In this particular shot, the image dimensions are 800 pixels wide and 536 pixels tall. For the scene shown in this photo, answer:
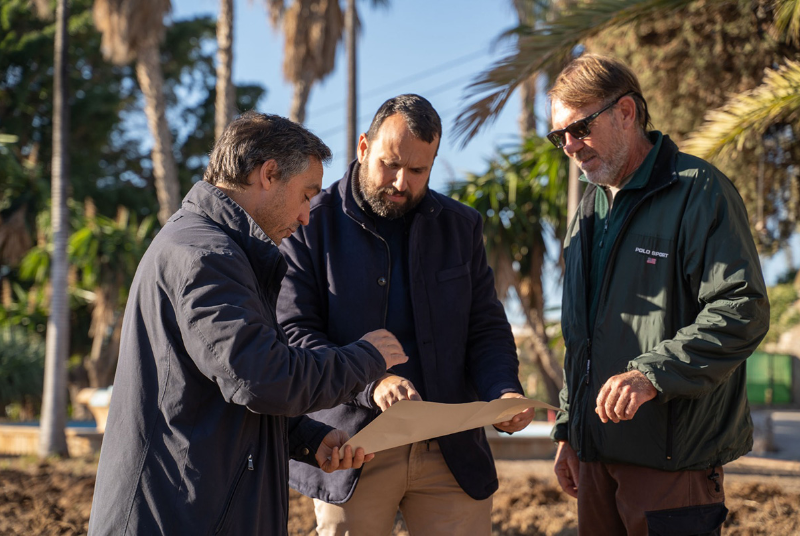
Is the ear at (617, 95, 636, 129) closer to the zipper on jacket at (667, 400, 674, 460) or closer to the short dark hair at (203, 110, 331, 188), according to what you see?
the zipper on jacket at (667, 400, 674, 460)

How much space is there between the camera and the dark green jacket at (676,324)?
2514mm

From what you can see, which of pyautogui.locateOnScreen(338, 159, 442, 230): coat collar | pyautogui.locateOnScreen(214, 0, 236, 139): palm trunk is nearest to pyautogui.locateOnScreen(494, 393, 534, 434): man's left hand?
pyautogui.locateOnScreen(338, 159, 442, 230): coat collar

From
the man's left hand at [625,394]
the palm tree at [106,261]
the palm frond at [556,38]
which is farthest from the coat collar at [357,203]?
the palm tree at [106,261]

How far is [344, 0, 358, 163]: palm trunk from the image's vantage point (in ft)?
52.3

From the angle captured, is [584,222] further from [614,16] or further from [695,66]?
[695,66]

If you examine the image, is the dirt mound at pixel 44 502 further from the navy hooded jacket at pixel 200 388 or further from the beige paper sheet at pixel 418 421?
the navy hooded jacket at pixel 200 388

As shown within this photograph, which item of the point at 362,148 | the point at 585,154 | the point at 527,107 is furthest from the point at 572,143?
the point at 527,107

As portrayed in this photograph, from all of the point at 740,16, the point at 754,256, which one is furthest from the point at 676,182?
the point at 740,16

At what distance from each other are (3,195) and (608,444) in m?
22.5

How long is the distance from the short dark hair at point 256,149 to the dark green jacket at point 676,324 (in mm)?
1157

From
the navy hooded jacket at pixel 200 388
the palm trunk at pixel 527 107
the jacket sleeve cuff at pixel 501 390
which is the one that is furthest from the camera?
the palm trunk at pixel 527 107

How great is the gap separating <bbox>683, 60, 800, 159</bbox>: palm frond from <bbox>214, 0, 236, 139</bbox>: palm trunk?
9.94 m

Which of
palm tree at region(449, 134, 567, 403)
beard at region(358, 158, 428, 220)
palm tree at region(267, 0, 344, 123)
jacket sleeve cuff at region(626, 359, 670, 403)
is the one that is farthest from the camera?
palm tree at region(267, 0, 344, 123)

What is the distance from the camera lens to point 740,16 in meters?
9.62
